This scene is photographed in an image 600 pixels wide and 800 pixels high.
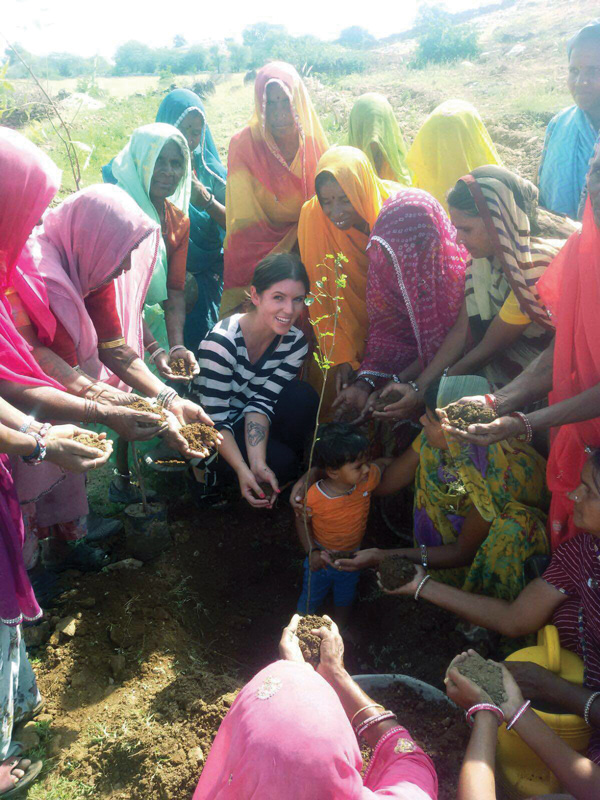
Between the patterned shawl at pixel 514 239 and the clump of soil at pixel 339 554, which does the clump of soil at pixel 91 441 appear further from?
the patterned shawl at pixel 514 239

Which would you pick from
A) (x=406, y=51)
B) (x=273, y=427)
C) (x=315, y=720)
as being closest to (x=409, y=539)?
(x=273, y=427)

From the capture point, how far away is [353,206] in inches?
156

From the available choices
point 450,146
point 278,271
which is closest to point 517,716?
point 278,271

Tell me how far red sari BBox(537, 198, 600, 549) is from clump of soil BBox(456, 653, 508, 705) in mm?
864

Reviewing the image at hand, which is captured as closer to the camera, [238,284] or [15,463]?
[15,463]

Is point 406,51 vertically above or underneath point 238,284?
above

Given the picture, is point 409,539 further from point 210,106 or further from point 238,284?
point 210,106

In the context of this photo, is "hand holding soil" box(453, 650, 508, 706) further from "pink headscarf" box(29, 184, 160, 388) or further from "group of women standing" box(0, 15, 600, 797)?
"pink headscarf" box(29, 184, 160, 388)

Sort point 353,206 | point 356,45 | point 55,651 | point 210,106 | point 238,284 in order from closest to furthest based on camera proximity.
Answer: point 55,651
point 353,206
point 238,284
point 210,106
point 356,45

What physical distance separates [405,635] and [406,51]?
27.5m

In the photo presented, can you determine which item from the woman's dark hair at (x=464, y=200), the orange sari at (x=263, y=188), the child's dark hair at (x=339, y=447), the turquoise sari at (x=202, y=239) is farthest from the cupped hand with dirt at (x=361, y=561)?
the turquoise sari at (x=202, y=239)

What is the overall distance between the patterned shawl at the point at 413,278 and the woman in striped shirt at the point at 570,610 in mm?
1415

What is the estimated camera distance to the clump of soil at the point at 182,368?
3.96 meters

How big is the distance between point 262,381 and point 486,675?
226cm
